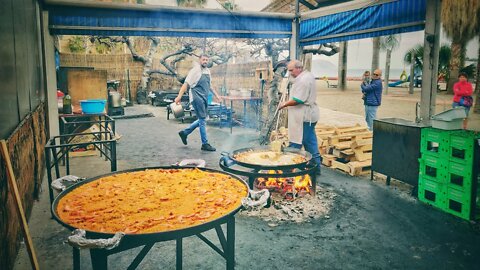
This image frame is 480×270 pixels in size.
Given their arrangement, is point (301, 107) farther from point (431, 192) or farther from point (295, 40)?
point (295, 40)

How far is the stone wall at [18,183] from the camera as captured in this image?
3.44 m

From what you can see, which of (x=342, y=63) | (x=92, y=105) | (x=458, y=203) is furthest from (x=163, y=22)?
(x=342, y=63)

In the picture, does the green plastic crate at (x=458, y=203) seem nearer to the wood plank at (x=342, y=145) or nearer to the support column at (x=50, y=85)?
the wood plank at (x=342, y=145)

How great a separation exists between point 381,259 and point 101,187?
3.29 meters

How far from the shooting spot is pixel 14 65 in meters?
4.39

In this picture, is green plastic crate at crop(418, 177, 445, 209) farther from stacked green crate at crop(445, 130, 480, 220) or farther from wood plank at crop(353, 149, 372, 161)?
wood plank at crop(353, 149, 372, 161)

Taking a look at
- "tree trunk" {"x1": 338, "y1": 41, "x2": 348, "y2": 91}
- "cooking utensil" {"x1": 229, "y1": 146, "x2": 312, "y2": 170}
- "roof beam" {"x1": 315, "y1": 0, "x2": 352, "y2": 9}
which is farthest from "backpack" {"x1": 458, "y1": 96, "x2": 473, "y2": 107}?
"tree trunk" {"x1": 338, "y1": 41, "x2": 348, "y2": 91}

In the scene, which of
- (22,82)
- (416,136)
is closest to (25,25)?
(22,82)

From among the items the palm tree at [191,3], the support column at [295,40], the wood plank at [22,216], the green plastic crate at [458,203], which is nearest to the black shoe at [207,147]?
the support column at [295,40]

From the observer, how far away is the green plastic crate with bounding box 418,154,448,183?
5391 millimetres

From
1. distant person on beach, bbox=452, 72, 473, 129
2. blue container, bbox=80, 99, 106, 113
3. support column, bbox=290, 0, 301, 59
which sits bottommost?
blue container, bbox=80, 99, 106, 113

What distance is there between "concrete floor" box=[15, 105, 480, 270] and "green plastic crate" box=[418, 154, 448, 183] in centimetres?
54

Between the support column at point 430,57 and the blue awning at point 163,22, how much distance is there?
4.23 m

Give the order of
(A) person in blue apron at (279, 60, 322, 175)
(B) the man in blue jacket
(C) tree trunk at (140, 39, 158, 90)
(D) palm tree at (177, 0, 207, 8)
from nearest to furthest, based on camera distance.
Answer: (A) person in blue apron at (279, 60, 322, 175) → (B) the man in blue jacket → (C) tree trunk at (140, 39, 158, 90) → (D) palm tree at (177, 0, 207, 8)
